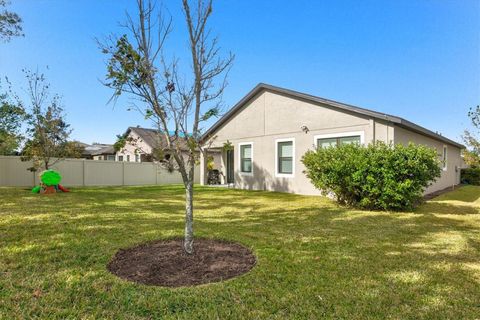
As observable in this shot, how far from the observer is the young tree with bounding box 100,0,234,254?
3.24m

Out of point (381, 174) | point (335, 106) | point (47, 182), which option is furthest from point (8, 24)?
point (381, 174)

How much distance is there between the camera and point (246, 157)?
1454cm

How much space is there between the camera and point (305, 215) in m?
7.12

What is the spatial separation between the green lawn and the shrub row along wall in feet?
25.8

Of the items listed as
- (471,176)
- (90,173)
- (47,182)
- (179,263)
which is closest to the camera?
(179,263)

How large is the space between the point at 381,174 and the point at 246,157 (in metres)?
7.98

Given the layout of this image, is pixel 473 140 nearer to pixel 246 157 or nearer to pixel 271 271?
pixel 246 157

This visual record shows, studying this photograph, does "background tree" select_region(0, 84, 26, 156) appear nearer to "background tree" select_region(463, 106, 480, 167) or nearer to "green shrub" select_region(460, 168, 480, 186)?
"background tree" select_region(463, 106, 480, 167)

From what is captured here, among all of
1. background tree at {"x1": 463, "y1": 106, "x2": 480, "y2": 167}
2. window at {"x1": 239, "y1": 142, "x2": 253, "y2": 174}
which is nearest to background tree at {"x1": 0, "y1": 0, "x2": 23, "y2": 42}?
window at {"x1": 239, "y1": 142, "x2": 253, "y2": 174}

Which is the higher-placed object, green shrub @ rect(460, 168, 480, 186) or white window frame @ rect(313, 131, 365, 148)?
Answer: white window frame @ rect(313, 131, 365, 148)

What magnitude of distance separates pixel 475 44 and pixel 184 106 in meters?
15.1

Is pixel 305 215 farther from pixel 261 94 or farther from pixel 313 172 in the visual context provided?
pixel 261 94

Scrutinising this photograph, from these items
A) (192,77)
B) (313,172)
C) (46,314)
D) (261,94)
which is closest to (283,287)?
(46,314)

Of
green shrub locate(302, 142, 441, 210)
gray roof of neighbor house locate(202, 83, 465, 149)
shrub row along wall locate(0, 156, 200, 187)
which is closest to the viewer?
green shrub locate(302, 142, 441, 210)
